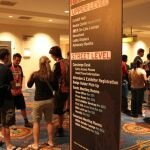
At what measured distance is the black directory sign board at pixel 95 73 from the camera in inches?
64.9

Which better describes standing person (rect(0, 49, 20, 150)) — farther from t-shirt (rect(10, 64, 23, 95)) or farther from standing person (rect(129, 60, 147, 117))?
standing person (rect(129, 60, 147, 117))

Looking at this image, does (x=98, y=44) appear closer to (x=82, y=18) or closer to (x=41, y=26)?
(x=82, y=18)

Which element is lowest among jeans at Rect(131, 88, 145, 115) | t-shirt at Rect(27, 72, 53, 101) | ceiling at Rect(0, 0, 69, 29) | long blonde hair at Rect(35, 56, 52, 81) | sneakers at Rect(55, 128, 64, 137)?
sneakers at Rect(55, 128, 64, 137)

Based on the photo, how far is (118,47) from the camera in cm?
160

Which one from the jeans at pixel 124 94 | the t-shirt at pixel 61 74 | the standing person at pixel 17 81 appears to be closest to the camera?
the t-shirt at pixel 61 74

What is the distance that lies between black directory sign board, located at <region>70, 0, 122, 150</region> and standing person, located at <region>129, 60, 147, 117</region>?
13.2ft

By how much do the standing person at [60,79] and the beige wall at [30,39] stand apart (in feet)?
22.7

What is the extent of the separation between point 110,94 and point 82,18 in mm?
635

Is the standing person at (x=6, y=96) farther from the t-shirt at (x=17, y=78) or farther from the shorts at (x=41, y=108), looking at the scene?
the t-shirt at (x=17, y=78)

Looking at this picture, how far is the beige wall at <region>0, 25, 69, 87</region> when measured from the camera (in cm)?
1092

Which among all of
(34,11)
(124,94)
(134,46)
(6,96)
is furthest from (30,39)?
(6,96)

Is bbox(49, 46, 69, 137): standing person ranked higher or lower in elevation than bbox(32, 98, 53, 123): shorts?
higher

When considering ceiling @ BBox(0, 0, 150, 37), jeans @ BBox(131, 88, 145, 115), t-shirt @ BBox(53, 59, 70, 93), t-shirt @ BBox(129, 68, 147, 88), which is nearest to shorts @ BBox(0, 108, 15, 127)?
t-shirt @ BBox(53, 59, 70, 93)

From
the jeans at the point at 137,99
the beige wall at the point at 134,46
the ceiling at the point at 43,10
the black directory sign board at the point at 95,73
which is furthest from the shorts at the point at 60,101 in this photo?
the beige wall at the point at 134,46
